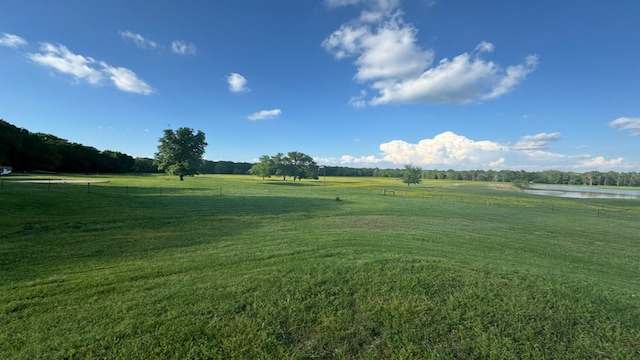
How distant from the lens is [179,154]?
184ft

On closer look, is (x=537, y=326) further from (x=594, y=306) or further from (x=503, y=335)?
(x=594, y=306)

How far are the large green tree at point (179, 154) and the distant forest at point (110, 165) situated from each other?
12.5m

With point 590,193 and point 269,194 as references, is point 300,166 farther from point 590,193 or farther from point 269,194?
point 590,193

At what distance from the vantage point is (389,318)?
4555mm

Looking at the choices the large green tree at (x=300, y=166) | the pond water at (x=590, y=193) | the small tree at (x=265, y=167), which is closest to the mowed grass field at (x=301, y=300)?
the pond water at (x=590, y=193)

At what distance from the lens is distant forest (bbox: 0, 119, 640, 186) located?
64.4 metres

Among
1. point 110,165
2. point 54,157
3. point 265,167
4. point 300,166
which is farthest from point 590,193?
point 110,165

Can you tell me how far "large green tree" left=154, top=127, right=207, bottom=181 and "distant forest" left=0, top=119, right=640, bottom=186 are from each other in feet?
41.1

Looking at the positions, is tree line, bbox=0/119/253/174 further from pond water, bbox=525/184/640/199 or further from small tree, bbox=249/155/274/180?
pond water, bbox=525/184/640/199

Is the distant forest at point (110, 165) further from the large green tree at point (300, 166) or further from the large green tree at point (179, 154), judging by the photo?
the large green tree at point (179, 154)

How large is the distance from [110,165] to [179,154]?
51.5m

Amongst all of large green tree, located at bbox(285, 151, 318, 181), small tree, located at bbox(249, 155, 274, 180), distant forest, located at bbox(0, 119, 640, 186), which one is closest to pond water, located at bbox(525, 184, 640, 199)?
distant forest, located at bbox(0, 119, 640, 186)

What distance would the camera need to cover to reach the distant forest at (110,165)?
211 feet

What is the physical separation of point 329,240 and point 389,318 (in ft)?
18.4
